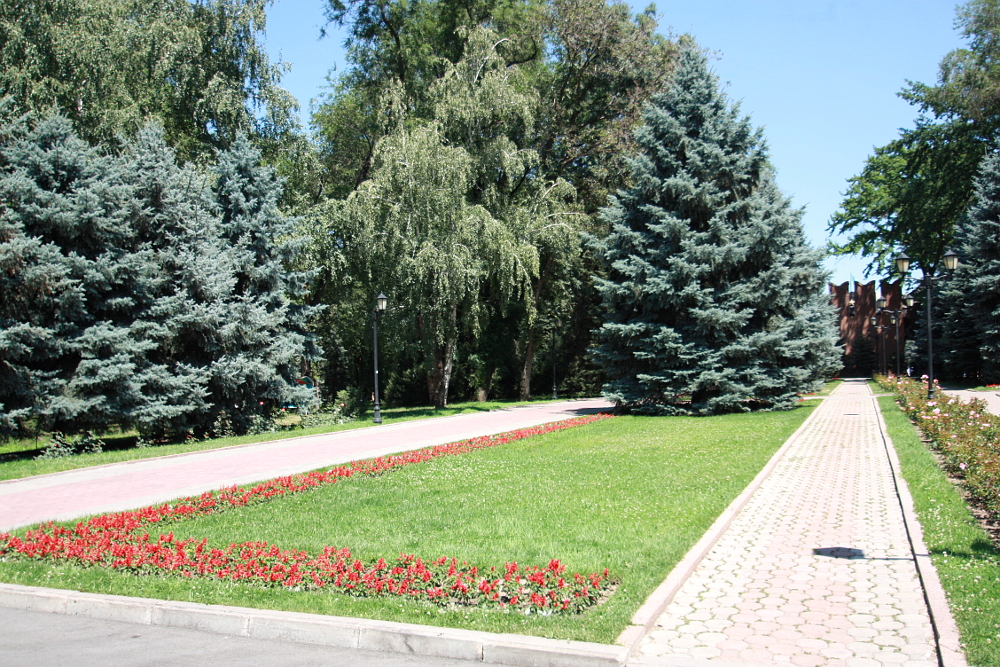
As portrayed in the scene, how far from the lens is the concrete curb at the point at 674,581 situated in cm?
471

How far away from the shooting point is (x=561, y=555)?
6566 mm

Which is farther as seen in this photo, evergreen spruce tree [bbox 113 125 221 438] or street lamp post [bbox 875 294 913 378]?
street lamp post [bbox 875 294 913 378]

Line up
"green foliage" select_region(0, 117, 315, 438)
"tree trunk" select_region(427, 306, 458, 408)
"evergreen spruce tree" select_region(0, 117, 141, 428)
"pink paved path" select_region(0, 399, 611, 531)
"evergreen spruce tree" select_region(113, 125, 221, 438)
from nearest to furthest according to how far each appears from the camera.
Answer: "pink paved path" select_region(0, 399, 611, 531)
"evergreen spruce tree" select_region(0, 117, 141, 428)
"green foliage" select_region(0, 117, 315, 438)
"evergreen spruce tree" select_region(113, 125, 221, 438)
"tree trunk" select_region(427, 306, 458, 408)

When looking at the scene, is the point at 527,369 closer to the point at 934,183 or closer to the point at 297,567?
the point at 934,183

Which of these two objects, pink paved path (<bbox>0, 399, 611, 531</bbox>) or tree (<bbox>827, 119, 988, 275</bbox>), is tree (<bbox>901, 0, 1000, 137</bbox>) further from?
pink paved path (<bbox>0, 399, 611, 531</bbox>)

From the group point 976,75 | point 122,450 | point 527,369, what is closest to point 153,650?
point 122,450

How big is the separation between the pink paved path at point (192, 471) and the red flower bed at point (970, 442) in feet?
32.6

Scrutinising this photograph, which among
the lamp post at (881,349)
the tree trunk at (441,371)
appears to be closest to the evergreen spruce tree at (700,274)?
the tree trunk at (441,371)

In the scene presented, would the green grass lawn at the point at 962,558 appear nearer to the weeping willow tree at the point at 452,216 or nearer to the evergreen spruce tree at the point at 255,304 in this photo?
the evergreen spruce tree at the point at 255,304

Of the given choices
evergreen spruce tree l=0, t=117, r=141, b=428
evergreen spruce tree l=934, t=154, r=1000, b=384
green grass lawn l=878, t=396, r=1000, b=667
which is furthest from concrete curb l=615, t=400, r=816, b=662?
evergreen spruce tree l=934, t=154, r=1000, b=384

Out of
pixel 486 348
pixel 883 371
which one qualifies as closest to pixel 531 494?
pixel 486 348

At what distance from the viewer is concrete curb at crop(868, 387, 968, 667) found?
4.31 meters

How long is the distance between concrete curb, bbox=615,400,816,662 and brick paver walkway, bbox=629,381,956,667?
62 millimetres

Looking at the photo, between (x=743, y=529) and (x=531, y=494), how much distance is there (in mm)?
2977
